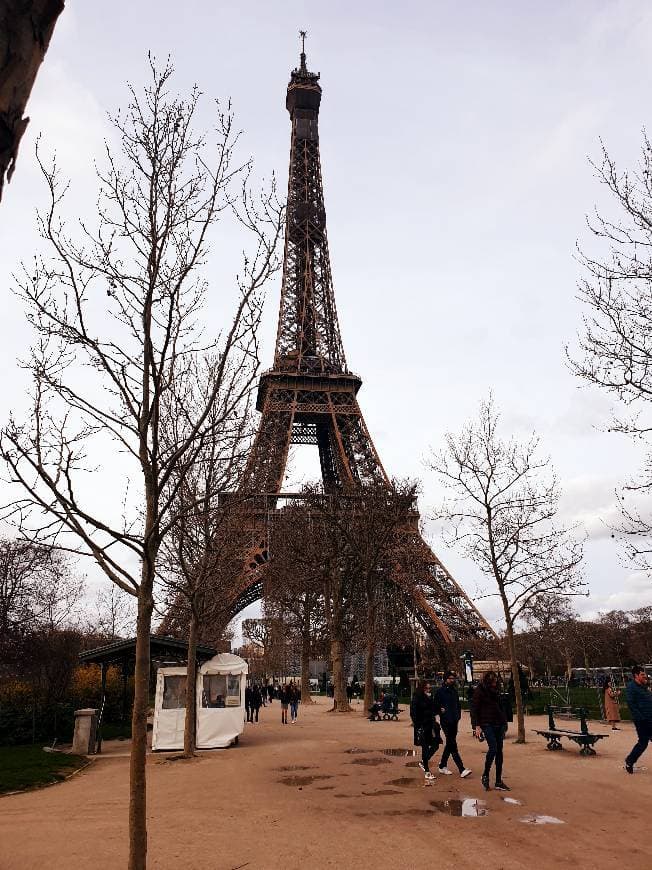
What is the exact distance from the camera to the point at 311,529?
34.3m

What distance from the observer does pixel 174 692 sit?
18.1m

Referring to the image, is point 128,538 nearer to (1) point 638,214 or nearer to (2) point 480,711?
(2) point 480,711

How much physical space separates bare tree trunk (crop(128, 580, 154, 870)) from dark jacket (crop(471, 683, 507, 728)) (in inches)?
223

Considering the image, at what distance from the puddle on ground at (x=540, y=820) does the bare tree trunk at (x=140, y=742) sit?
4903mm

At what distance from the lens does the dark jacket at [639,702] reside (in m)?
10.4

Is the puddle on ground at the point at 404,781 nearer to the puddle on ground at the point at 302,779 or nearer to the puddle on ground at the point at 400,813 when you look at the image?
the puddle on ground at the point at 302,779

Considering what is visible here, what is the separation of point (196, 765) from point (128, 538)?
10.7 m

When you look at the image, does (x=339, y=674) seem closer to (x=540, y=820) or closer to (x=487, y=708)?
(x=487, y=708)

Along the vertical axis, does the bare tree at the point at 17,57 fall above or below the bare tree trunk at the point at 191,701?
above

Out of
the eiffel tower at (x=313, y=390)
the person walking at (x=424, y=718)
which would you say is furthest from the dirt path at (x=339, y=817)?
the eiffel tower at (x=313, y=390)

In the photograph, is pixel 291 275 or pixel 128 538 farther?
pixel 291 275

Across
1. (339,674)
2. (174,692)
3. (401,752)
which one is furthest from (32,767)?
(339,674)

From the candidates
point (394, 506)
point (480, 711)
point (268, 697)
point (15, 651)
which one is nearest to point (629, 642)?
point (268, 697)

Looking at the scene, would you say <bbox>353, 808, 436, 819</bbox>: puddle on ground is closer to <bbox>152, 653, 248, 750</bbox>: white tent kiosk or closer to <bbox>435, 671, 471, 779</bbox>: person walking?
<bbox>435, 671, 471, 779</bbox>: person walking
